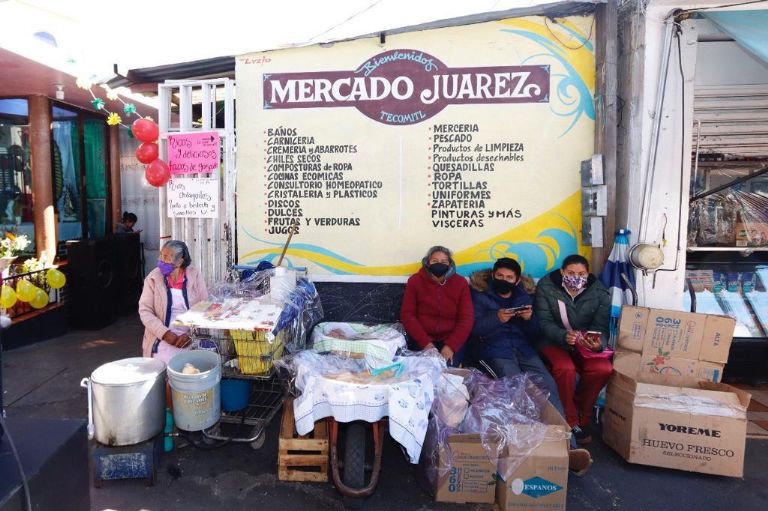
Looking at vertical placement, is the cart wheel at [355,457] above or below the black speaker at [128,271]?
below

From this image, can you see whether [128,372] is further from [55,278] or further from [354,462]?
[55,278]

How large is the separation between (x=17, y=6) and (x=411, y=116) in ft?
12.0

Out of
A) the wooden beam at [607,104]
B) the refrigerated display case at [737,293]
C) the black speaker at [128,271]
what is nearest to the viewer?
the wooden beam at [607,104]

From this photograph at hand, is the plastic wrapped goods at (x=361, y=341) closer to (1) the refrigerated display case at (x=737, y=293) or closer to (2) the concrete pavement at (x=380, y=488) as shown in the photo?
(2) the concrete pavement at (x=380, y=488)

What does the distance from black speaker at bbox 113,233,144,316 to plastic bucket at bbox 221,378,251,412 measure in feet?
15.2

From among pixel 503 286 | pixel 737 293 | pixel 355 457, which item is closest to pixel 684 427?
pixel 503 286

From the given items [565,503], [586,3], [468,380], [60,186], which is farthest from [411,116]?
[60,186]

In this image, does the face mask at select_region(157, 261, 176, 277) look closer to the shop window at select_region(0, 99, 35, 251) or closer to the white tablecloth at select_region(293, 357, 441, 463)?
the white tablecloth at select_region(293, 357, 441, 463)

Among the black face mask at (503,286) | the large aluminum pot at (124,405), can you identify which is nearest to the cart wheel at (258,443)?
the large aluminum pot at (124,405)

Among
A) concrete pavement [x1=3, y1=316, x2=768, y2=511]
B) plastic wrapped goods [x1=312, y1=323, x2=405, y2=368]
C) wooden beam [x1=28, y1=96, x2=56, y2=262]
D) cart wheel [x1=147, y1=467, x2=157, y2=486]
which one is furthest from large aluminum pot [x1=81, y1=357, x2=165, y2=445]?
wooden beam [x1=28, y1=96, x2=56, y2=262]

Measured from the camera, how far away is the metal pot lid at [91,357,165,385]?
320cm

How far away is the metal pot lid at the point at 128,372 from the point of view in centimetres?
320

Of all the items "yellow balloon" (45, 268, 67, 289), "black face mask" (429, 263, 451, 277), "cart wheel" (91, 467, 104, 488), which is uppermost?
"black face mask" (429, 263, 451, 277)

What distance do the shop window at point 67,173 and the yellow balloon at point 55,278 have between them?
1.43m
